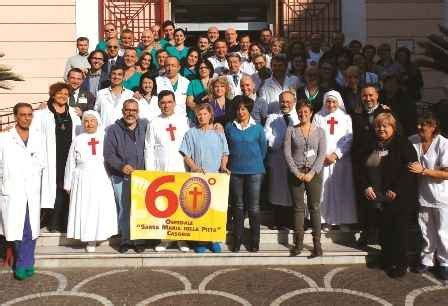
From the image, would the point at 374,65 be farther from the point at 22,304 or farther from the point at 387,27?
the point at 22,304

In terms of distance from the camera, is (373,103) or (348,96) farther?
(348,96)

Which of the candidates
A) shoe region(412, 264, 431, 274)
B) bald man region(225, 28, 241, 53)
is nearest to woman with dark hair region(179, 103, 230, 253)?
shoe region(412, 264, 431, 274)

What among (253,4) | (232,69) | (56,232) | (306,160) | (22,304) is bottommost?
(22,304)

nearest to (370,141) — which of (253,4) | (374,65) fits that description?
(374,65)

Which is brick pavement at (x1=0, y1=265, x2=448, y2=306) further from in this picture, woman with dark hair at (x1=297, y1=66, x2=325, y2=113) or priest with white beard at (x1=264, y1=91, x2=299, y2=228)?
woman with dark hair at (x1=297, y1=66, x2=325, y2=113)

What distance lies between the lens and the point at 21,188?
19.2ft

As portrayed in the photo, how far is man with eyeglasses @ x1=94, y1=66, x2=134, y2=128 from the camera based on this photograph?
22.6ft

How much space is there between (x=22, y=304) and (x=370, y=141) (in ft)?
13.5

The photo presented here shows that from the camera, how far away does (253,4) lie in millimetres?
14797

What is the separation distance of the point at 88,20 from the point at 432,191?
8649mm

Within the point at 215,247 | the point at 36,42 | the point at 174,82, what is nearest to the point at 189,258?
the point at 215,247

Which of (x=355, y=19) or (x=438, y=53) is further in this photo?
(x=355, y=19)

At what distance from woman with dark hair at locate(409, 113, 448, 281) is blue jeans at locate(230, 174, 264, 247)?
1.75 metres

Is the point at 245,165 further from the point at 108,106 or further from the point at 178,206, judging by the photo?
the point at 108,106
